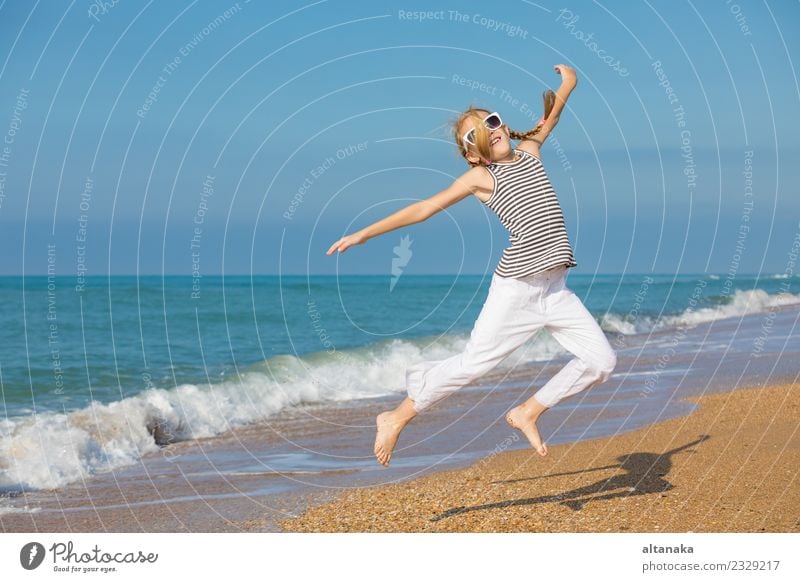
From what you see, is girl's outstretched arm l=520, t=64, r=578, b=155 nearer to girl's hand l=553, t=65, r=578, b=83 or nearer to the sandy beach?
girl's hand l=553, t=65, r=578, b=83

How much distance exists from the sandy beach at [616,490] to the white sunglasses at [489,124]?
3.08 meters

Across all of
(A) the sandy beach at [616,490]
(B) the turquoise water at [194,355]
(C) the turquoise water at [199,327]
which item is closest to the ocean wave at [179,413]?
(B) the turquoise water at [194,355]

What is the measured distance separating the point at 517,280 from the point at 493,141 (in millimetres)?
1122

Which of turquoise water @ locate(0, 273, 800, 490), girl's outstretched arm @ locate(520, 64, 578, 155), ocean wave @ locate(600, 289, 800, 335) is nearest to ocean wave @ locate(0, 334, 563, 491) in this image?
turquoise water @ locate(0, 273, 800, 490)

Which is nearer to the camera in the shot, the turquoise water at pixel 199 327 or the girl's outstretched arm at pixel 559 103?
the girl's outstretched arm at pixel 559 103

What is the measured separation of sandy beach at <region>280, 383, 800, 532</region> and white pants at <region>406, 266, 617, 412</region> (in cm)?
114

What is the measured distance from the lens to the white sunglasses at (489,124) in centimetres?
807

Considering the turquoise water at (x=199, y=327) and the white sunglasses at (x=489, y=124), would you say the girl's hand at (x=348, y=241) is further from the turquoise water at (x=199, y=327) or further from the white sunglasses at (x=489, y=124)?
the turquoise water at (x=199, y=327)

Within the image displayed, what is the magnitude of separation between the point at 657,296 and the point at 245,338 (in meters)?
26.1

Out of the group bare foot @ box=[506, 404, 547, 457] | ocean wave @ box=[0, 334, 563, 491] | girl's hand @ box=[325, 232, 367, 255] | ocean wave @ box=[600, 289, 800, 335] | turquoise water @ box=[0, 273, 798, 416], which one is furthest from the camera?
ocean wave @ box=[600, 289, 800, 335]

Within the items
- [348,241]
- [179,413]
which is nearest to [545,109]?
[348,241]

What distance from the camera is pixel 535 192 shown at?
315 inches

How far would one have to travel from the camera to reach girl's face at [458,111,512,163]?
810cm
